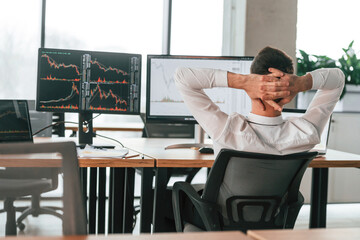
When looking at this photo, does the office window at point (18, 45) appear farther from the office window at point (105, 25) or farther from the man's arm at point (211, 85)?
the man's arm at point (211, 85)

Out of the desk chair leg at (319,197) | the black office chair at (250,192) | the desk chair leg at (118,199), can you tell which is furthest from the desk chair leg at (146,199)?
the desk chair leg at (319,197)

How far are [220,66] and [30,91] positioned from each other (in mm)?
2785

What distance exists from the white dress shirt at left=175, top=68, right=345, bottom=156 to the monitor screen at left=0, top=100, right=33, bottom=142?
37.6 inches

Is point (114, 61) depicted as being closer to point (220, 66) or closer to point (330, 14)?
point (220, 66)

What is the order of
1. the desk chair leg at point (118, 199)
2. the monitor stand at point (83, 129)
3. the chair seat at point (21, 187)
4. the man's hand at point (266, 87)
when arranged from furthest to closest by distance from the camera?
the monitor stand at point (83, 129)
the desk chair leg at point (118, 199)
the man's hand at point (266, 87)
the chair seat at point (21, 187)

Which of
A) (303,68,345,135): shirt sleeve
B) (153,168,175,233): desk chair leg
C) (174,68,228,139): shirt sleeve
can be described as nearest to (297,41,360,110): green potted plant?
(303,68,345,135): shirt sleeve

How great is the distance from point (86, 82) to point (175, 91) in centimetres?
50

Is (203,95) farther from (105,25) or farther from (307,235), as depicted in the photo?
(105,25)

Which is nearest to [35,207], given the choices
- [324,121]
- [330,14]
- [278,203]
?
[278,203]

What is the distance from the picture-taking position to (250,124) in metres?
1.81

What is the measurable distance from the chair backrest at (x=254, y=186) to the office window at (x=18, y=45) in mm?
3527

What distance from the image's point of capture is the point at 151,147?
269 centimetres

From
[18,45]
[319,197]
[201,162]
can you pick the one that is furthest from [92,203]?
[18,45]

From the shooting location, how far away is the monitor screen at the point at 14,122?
242cm
